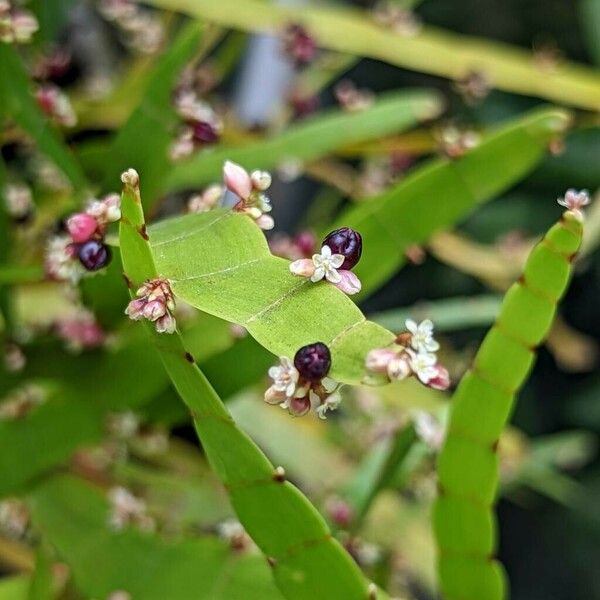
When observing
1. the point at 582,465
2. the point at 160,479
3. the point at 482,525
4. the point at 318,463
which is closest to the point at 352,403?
the point at 318,463

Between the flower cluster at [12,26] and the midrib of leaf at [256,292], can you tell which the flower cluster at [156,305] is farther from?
the flower cluster at [12,26]

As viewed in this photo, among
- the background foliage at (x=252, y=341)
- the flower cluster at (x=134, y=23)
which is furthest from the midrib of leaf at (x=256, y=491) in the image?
the flower cluster at (x=134, y=23)

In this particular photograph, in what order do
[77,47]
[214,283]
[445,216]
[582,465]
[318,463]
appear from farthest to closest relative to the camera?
[582,465], [77,47], [318,463], [445,216], [214,283]

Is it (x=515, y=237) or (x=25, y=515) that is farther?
(x=515, y=237)

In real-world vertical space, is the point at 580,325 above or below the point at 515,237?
below

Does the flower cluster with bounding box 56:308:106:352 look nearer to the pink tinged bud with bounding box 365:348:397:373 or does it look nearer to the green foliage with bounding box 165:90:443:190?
the green foliage with bounding box 165:90:443:190

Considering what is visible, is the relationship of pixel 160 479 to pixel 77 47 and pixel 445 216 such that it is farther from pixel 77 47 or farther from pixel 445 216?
pixel 77 47
